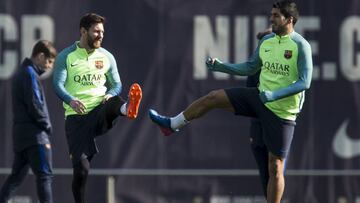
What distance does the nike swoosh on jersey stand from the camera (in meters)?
15.1

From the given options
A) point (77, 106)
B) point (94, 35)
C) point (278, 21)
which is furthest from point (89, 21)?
point (278, 21)

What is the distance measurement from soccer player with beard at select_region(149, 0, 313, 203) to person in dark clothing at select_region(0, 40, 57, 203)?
1497 millimetres

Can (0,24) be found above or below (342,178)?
above

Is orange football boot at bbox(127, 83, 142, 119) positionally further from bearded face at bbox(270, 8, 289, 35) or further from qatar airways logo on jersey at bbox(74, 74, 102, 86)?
bearded face at bbox(270, 8, 289, 35)

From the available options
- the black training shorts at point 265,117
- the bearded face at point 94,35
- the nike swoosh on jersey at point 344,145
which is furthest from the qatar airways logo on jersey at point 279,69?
the nike swoosh on jersey at point 344,145

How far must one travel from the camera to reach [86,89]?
12734 millimetres

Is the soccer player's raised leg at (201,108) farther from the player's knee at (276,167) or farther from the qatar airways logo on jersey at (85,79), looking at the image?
the qatar airways logo on jersey at (85,79)

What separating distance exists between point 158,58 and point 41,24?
54.3 inches

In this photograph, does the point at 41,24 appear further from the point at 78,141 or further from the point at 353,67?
the point at 353,67

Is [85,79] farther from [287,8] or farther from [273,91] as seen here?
[287,8]

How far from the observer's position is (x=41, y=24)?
49.1 ft

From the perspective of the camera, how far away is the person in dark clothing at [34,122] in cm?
1314

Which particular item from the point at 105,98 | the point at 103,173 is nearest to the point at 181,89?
the point at 103,173

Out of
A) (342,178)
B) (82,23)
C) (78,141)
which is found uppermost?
(82,23)
